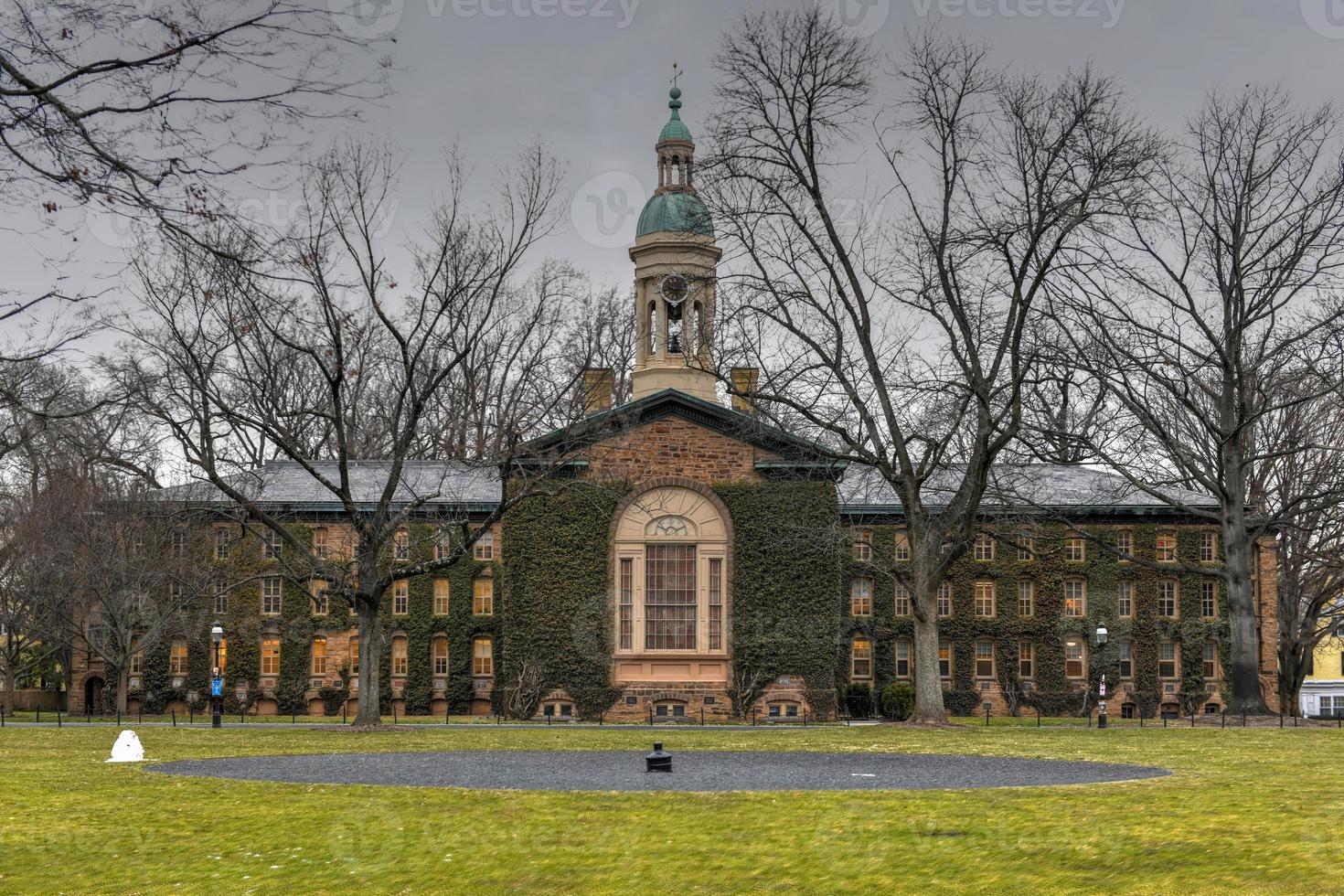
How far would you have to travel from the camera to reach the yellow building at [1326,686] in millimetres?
86500

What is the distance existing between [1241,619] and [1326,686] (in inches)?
2120

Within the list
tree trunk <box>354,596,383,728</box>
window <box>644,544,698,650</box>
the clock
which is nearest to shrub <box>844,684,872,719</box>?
window <box>644,544,698,650</box>

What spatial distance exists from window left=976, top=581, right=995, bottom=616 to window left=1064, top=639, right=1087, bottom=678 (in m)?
2.99

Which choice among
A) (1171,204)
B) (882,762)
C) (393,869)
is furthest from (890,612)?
(393,869)

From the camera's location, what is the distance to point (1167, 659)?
55.3 m

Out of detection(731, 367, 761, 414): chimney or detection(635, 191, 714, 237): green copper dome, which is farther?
detection(635, 191, 714, 237): green copper dome

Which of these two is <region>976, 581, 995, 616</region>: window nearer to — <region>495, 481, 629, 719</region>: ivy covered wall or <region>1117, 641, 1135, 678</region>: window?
<region>1117, 641, 1135, 678</region>: window

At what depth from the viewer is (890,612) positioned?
5531 cm

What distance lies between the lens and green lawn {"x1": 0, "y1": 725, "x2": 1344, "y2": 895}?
12.1 m

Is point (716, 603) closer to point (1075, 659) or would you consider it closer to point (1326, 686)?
point (1075, 659)

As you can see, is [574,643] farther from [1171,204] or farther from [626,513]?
[1171,204]

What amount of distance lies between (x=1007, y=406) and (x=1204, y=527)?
26.3m

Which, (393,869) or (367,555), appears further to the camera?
(367,555)

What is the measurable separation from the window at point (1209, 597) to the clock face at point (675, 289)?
23.5 metres
